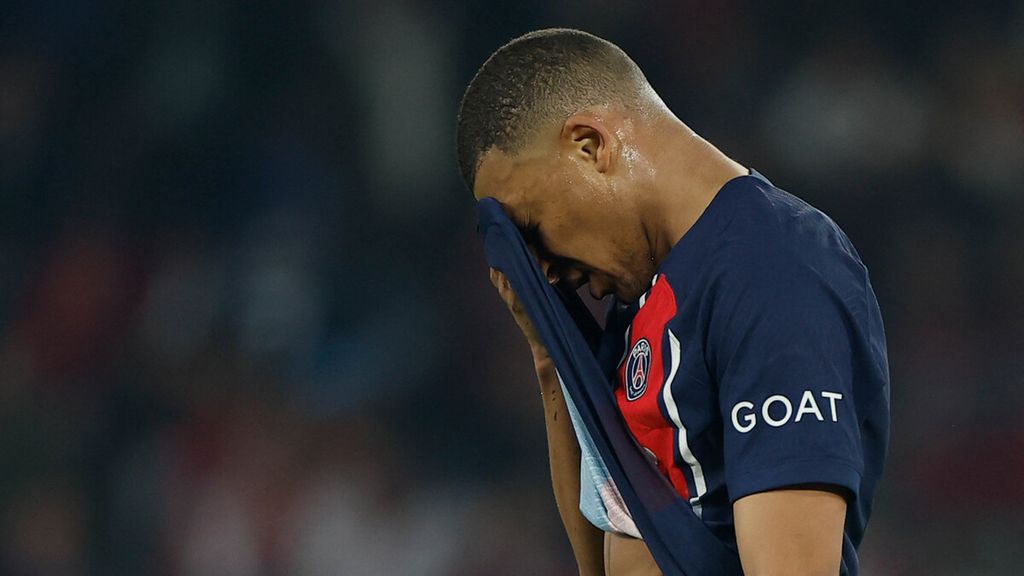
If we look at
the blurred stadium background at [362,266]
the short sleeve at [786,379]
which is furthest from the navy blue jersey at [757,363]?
the blurred stadium background at [362,266]

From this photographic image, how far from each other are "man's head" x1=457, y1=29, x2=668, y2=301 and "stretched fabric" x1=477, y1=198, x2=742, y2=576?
0.12 feet

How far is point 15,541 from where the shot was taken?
2.55 m

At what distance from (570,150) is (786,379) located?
322 millimetres

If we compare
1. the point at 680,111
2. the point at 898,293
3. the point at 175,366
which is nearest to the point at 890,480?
the point at 898,293

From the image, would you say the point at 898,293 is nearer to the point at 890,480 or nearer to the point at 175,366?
the point at 890,480

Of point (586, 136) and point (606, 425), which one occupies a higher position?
point (586, 136)

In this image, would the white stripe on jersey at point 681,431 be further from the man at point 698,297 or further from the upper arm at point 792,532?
the upper arm at point 792,532

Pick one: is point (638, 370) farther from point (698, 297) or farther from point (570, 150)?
point (570, 150)

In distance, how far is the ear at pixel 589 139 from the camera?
1.09m

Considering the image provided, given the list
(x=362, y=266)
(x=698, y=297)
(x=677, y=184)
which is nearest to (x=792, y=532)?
(x=698, y=297)

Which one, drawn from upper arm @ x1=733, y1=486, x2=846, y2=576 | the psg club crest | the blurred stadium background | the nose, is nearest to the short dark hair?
the nose

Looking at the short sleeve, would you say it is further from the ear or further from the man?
the ear

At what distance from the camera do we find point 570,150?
43.5 inches

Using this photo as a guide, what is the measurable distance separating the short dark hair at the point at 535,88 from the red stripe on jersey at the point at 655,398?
0.19 m
